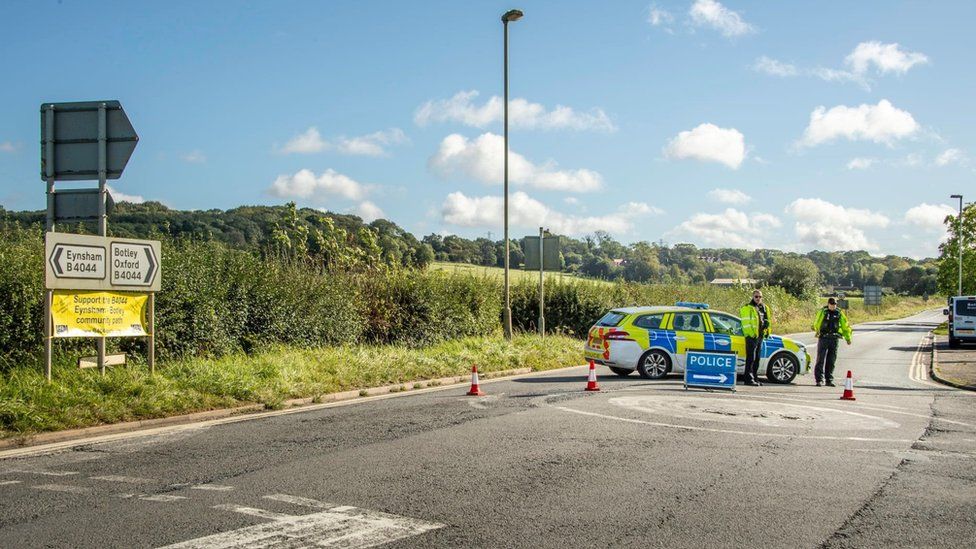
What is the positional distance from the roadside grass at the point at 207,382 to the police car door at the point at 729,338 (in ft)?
16.0

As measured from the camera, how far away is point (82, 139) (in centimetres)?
1206

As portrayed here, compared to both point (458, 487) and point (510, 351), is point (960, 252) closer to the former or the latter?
point (510, 351)

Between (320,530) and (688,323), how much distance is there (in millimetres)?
12807

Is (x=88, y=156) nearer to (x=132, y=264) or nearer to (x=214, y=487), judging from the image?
(x=132, y=264)

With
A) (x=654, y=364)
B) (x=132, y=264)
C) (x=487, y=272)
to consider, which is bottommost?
(x=654, y=364)

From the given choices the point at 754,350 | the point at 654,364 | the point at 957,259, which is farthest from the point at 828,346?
the point at 957,259

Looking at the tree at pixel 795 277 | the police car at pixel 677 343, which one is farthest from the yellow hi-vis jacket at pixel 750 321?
the tree at pixel 795 277

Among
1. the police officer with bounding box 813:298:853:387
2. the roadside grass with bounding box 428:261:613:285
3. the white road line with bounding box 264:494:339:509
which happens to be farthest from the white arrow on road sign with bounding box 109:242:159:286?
the police officer with bounding box 813:298:853:387

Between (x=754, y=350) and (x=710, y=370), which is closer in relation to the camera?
(x=710, y=370)

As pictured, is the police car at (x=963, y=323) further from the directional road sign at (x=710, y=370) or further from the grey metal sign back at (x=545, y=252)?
the directional road sign at (x=710, y=370)

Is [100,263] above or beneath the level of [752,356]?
above

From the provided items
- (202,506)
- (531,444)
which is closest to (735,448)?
(531,444)

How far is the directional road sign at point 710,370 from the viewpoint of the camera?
49.8 feet

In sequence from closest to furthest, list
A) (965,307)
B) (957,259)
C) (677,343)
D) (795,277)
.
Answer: (677,343) → (965,307) → (957,259) → (795,277)
